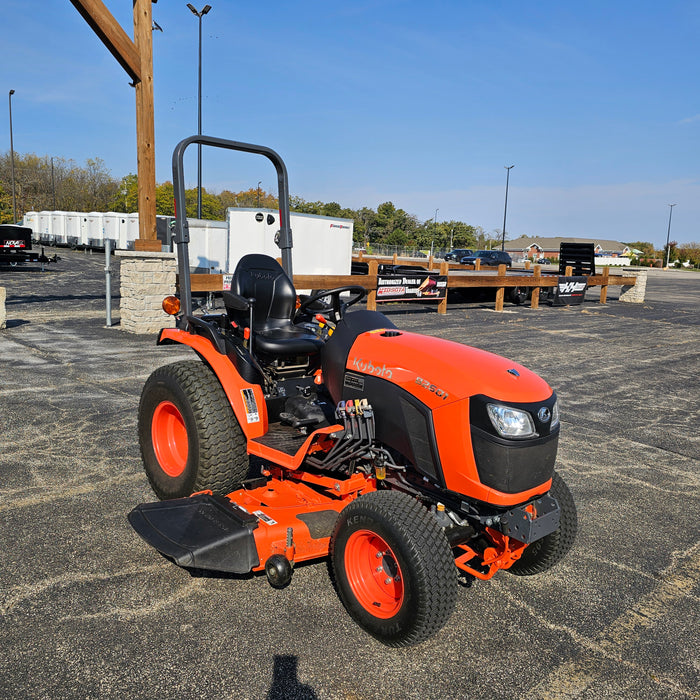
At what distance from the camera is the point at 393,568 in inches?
104

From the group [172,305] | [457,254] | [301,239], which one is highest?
[457,254]

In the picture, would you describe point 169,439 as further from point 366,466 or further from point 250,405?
point 366,466

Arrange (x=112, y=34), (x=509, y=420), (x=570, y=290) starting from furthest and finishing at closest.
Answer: (x=570, y=290), (x=112, y=34), (x=509, y=420)

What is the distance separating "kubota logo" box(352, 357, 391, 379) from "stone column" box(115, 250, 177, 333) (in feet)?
25.9

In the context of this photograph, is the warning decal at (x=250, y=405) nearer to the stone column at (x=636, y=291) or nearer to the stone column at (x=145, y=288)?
the stone column at (x=145, y=288)

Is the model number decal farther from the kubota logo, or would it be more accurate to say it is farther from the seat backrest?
the seat backrest

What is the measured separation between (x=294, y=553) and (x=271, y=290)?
71.7 inches

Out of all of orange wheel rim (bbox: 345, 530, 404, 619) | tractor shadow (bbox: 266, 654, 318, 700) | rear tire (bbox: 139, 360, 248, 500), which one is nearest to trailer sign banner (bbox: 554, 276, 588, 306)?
rear tire (bbox: 139, 360, 248, 500)

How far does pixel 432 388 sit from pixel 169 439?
6.96 feet

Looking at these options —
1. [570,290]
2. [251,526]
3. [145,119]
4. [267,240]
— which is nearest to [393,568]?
[251,526]

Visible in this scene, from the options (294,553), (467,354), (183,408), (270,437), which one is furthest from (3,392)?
(467,354)

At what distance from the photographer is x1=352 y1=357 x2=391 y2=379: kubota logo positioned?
289cm

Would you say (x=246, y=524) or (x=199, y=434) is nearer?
(x=246, y=524)

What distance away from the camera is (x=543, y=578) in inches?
130
